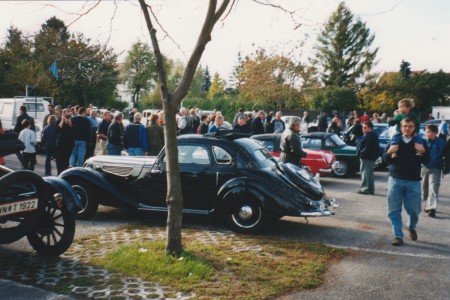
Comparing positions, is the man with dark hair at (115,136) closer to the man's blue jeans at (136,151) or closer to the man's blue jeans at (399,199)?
the man's blue jeans at (136,151)

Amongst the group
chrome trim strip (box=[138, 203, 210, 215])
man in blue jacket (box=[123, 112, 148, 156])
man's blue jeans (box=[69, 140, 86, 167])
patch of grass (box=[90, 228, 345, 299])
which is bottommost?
patch of grass (box=[90, 228, 345, 299])

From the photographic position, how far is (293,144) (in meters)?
10.0

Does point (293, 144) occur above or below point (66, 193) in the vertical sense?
above

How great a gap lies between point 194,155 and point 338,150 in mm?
8093

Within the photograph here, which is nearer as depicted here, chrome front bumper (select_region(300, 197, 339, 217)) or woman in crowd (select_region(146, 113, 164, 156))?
chrome front bumper (select_region(300, 197, 339, 217))

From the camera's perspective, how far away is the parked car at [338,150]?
15.0 metres

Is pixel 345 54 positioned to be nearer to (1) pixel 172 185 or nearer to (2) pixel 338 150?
(2) pixel 338 150

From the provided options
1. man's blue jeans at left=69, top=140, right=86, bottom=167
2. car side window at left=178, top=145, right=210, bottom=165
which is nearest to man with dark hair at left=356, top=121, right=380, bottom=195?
car side window at left=178, top=145, right=210, bottom=165

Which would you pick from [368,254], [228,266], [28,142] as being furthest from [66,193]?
[28,142]

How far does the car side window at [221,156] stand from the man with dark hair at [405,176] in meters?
2.48

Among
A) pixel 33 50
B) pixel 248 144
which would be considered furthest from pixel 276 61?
pixel 248 144

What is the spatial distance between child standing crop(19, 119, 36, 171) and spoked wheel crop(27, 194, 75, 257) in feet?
24.0

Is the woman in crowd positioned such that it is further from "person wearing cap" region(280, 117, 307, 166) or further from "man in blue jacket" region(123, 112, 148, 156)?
"person wearing cap" region(280, 117, 307, 166)

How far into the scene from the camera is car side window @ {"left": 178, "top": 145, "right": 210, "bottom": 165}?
8.06 m
